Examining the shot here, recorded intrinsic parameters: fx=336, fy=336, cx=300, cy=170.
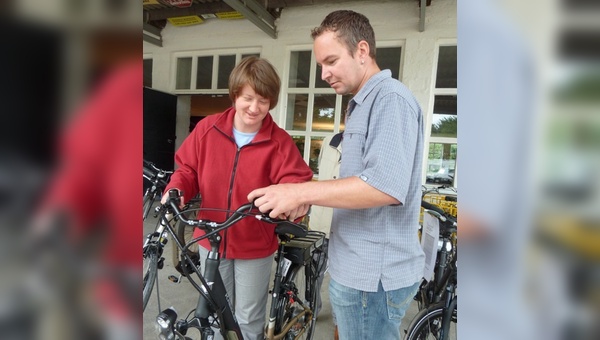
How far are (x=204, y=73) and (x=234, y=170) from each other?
20.1ft

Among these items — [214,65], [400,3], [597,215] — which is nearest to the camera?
[597,215]

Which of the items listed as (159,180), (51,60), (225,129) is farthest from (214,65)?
(51,60)

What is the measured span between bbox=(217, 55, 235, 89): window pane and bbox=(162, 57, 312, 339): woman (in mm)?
5521

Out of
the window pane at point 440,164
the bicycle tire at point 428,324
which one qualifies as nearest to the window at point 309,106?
the window pane at point 440,164

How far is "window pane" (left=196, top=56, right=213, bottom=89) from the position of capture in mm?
7043

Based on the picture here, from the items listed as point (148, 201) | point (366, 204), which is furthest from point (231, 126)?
point (148, 201)

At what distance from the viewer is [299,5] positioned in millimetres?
5957

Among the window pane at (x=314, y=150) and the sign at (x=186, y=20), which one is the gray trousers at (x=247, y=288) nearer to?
the window pane at (x=314, y=150)

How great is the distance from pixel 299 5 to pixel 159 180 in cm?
489

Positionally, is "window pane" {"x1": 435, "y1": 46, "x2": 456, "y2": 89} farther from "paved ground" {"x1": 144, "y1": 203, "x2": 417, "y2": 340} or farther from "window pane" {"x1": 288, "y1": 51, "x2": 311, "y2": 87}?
"paved ground" {"x1": 144, "y1": 203, "x2": 417, "y2": 340}

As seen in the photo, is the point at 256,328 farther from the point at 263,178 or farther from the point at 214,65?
the point at 214,65

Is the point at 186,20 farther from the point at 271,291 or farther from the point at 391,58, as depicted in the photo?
the point at 271,291

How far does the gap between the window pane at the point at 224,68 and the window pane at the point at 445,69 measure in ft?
12.7

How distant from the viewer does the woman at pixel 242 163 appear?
1.52 m
